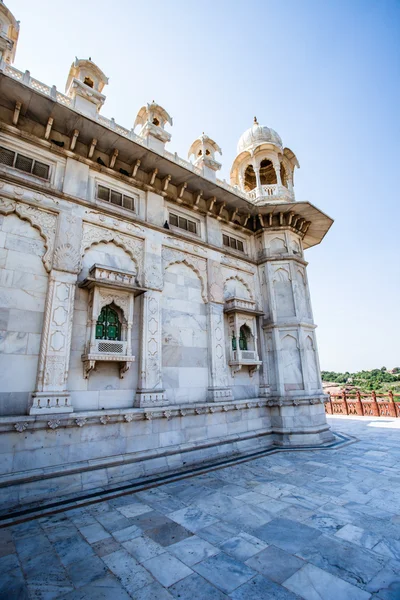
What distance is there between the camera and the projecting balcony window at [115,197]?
8.48 m

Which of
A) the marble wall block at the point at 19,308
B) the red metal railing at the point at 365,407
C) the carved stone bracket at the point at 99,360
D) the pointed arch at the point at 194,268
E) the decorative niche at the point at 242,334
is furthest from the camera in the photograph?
the red metal railing at the point at 365,407

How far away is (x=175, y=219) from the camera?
392 inches

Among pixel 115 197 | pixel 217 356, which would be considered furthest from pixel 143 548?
pixel 115 197

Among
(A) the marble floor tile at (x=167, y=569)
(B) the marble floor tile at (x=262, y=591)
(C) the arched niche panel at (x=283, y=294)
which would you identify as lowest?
(B) the marble floor tile at (x=262, y=591)

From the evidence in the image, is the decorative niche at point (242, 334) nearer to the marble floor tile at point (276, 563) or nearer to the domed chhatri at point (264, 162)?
the domed chhatri at point (264, 162)

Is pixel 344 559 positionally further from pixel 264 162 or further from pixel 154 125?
pixel 264 162

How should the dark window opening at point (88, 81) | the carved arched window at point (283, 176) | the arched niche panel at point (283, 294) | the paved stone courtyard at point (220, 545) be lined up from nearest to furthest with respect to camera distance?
the paved stone courtyard at point (220, 545) → the dark window opening at point (88, 81) → the arched niche panel at point (283, 294) → the carved arched window at point (283, 176)

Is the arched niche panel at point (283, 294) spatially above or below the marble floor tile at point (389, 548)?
above

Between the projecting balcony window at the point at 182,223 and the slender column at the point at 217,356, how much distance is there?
271 cm

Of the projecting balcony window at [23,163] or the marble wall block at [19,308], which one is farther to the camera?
the projecting balcony window at [23,163]

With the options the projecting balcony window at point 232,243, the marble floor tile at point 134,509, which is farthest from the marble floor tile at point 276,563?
the projecting balcony window at point 232,243

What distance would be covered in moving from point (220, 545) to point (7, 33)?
12.4 metres

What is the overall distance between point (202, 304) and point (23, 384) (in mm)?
5394

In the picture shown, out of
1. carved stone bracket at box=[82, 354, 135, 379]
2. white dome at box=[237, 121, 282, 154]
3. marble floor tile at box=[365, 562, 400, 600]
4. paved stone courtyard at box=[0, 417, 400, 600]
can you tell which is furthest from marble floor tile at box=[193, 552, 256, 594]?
white dome at box=[237, 121, 282, 154]
